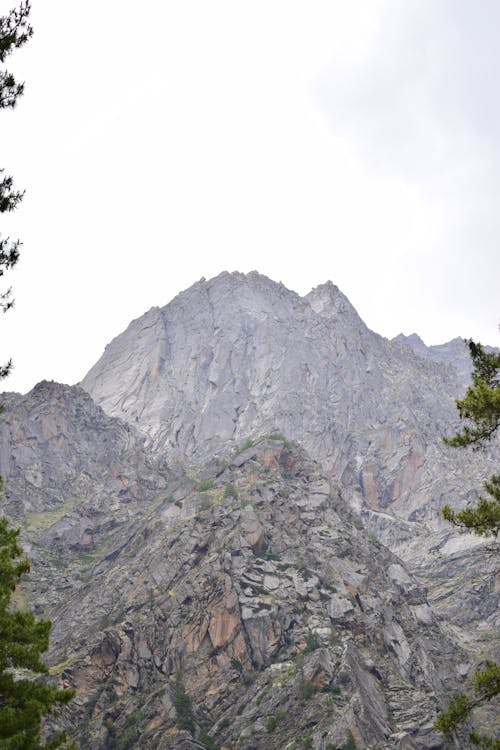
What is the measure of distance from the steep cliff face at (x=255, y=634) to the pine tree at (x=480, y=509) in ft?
140

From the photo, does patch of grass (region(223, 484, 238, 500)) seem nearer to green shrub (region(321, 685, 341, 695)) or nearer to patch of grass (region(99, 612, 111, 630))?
patch of grass (region(99, 612, 111, 630))

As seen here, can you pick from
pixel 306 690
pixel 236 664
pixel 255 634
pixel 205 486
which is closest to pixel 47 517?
pixel 205 486

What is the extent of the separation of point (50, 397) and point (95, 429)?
13575mm

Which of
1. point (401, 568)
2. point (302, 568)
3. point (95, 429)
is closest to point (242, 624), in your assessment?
point (302, 568)

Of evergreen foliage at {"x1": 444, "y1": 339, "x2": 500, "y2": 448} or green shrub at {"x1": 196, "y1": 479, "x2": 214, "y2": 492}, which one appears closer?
evergreen foliage at {"x1": 444, "y1": 339, "x2": 500, "y2": 448}

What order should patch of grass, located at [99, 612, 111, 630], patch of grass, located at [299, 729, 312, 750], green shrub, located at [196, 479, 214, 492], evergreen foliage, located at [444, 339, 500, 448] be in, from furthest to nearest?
1. green shrub, located at [196, 479, 214, 492]
2. patch of grass, located at [99, 612, 111, 630]
3. patch of grass, located at [299, 729, 312, 750]
4. evergreen foliage, located at [444, 339, 500, 448]

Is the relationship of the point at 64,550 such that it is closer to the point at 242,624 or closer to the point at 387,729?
the point at 242,624

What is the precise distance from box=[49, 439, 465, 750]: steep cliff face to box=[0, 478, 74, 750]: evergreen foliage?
43.3 meters

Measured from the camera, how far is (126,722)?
71250mm

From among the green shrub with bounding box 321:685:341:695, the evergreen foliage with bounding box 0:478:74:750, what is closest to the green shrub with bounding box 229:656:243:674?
the green shrub with bounding box 321:685:341:695

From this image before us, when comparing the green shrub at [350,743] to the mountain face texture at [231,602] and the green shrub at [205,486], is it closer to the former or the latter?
the mountain face texture at [231,602]

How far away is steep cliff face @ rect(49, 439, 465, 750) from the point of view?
6900 cm

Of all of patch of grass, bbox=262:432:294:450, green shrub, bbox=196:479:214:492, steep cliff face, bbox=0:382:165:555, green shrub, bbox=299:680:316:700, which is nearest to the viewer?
green shrub, bbox=299:680:316:700

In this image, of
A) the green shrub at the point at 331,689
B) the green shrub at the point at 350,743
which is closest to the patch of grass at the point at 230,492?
the green shrub at the point at 331,689
